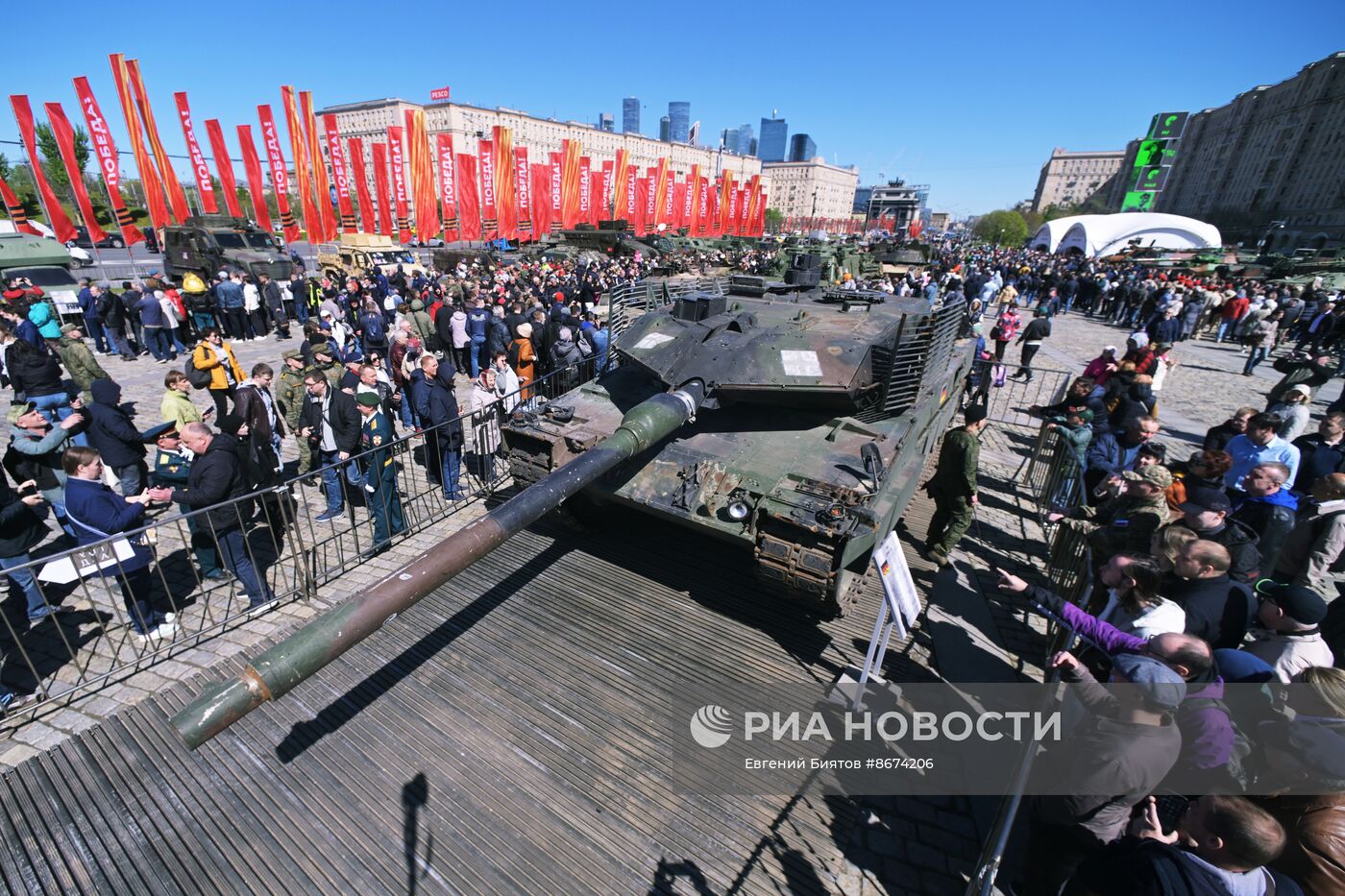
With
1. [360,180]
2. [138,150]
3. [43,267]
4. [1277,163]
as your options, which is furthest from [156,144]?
[1277,163]

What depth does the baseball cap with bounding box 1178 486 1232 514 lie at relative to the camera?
559 centimetres

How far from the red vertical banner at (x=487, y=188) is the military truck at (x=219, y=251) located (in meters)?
9.50

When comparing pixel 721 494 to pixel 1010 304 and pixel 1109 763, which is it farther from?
pixel 1010 304

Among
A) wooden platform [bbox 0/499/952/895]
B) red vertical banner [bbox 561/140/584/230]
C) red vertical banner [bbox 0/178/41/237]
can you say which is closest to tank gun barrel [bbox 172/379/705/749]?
wooden platform [bbox 0/499/952/895]

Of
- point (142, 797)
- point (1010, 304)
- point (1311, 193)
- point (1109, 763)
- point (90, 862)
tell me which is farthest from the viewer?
point (1311, 193)

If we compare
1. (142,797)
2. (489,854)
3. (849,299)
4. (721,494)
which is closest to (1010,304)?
(849,299)

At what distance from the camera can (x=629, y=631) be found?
20.3 ft

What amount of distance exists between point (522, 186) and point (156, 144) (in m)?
14.8

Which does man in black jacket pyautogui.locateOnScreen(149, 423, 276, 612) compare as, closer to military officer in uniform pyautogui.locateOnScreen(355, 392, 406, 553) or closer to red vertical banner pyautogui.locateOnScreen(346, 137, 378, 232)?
military officer in uniform pyautogui.locateOnScreen(355, 392, 406, 553)

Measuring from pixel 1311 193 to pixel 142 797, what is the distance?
352 ft

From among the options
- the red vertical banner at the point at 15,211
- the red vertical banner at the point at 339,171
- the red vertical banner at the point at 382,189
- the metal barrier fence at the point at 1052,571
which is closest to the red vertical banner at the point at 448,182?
the red vertical banner at the point at 382,189

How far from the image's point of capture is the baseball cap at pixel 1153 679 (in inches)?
122

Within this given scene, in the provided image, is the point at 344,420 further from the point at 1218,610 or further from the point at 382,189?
the point at 382,189

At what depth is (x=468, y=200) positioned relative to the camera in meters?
28.2
